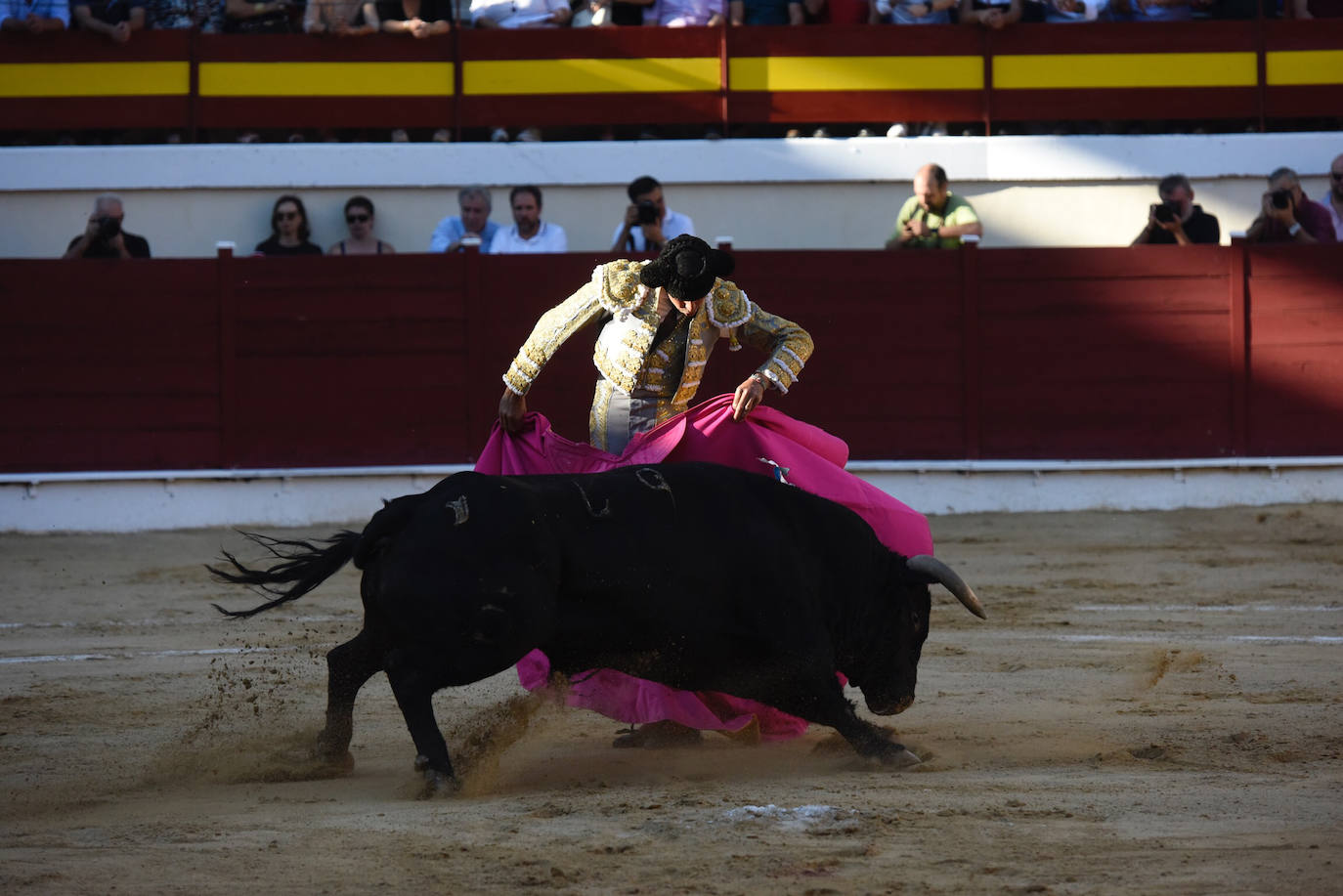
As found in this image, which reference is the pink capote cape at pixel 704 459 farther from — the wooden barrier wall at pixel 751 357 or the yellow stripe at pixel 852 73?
the yellow stripe at pixel 852 73

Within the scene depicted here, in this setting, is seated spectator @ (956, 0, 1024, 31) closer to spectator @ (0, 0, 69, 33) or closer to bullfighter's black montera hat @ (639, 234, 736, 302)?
spectator @ (0, 0, 69, 33)

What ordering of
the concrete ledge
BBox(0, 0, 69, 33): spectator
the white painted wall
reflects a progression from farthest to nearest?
BBox(0, 0, 69, 33): spectator → the white painted wall → the concrete ledge

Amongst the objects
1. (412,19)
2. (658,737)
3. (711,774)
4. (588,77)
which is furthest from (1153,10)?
(711,774)

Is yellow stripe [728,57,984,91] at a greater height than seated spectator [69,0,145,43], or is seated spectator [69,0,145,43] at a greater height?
seated spectator [69,0,145,43]

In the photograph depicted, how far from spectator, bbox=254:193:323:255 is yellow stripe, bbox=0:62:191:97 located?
1.47 m

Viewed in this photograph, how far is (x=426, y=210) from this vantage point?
862cm

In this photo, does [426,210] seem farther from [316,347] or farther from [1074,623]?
[1074,623]

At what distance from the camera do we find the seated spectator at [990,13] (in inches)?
348

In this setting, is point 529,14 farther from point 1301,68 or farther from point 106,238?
point 1301,68

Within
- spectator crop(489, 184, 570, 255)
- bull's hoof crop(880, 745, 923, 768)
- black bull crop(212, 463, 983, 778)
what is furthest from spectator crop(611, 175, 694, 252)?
bull's hoof crop(880, 745, 923, 768)

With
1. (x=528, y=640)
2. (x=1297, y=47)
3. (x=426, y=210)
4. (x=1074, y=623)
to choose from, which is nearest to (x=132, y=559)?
(x=426, y=210)

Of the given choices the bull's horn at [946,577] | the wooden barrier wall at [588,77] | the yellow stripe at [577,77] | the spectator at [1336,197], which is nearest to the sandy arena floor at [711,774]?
the bull's horn at [946,577]

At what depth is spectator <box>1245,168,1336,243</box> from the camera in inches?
308

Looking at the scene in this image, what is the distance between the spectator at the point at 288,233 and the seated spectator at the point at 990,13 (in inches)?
142
